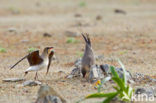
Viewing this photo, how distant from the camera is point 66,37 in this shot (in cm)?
1382

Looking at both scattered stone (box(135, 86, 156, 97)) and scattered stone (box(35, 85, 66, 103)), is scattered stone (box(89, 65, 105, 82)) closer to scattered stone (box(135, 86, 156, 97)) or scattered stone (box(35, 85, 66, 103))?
scattered stone (box(135, 86, 156, 97))

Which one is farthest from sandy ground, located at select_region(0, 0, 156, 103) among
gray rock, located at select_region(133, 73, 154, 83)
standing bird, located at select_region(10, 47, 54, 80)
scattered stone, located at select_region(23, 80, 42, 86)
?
gray rock, located at select_region(133, 73, 154, 83)

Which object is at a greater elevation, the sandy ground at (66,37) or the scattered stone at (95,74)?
the sandy ground at (66,37)

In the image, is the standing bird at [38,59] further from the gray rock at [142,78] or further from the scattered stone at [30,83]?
the gray rock at [142,78]

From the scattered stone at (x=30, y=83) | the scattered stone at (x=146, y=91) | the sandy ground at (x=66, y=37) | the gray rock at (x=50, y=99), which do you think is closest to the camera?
the gray rock at (x=50, y=99)

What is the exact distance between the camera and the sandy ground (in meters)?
7.05

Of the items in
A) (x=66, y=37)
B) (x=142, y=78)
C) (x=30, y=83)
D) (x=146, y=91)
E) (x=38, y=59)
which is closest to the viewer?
(x=146, y=91)

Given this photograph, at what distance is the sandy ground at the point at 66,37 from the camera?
7.05 metres

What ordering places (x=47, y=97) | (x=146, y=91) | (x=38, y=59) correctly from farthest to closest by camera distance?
1. (x=38, y=59)
2. (x=146, y=91)
3. (x=47, y=97)

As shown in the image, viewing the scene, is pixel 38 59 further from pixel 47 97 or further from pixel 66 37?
pixel 66 37

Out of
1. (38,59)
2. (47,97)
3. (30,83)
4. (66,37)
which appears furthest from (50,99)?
(66,37)

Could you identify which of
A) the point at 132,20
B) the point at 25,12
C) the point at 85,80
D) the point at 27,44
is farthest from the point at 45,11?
the point at 85,80

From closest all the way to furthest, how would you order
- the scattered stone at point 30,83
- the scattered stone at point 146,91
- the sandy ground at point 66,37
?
the scattered stone at point 146,91, the scattered stone at point 30,83, the sandy ground at point 66,37

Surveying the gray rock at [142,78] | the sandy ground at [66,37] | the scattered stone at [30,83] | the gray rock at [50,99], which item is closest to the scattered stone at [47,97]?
the gray rock at [50,99]
